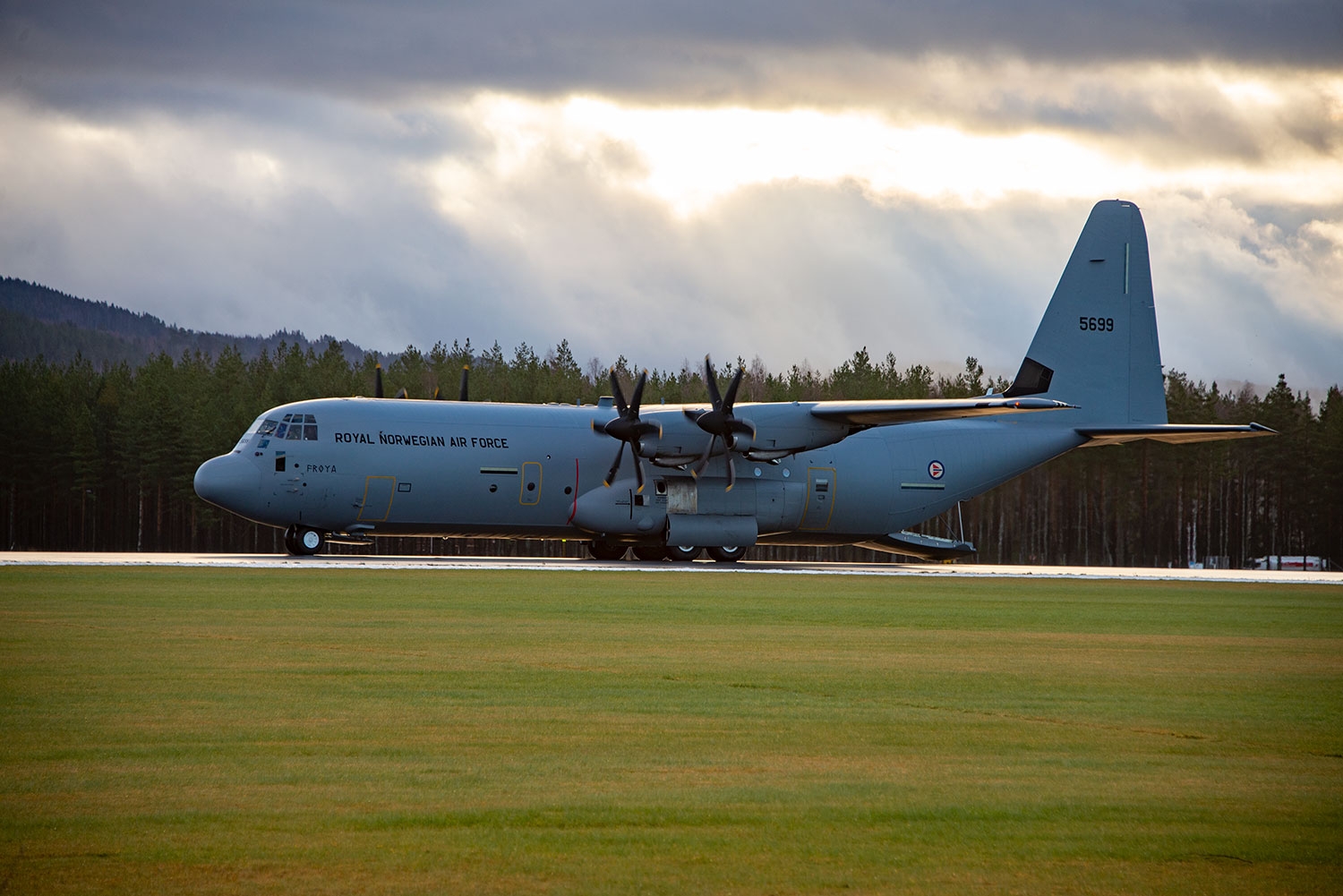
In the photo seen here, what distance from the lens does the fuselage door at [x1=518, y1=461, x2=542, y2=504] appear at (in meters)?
32.8

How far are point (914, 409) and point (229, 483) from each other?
668 inches

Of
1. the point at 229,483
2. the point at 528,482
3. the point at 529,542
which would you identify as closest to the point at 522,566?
the point at 528,482

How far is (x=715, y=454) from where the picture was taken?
33.5m

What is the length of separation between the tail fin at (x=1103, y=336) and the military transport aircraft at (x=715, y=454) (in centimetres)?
5

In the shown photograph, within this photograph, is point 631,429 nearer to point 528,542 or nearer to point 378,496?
point 378,496

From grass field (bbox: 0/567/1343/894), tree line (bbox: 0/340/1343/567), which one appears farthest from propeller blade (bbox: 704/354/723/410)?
tree line (bbox: 0/340/1343/567)

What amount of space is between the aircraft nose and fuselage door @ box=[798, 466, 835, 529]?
48.2 feet

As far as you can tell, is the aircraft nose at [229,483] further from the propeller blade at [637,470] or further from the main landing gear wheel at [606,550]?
the main landing gear wheel at [606,550]

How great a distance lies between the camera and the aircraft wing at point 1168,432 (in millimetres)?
34688

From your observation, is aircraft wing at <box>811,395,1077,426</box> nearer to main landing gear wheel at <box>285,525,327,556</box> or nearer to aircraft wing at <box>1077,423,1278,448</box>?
aircraft wing at <box>1077,423,1278,448</box>

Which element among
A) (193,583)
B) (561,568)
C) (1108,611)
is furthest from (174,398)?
(1108,611)

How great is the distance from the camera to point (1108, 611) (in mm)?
21266

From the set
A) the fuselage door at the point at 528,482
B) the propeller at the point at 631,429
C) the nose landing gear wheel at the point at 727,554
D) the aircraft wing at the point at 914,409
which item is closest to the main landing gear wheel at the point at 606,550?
the nose landing gear wheel at the point at 727,554

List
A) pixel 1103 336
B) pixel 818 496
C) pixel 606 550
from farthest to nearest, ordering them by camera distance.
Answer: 1. pixel 1103 336
2. pixel 606 550
3. pixel 818 496
